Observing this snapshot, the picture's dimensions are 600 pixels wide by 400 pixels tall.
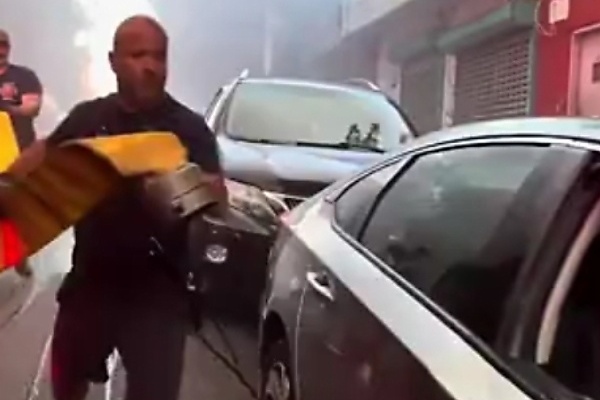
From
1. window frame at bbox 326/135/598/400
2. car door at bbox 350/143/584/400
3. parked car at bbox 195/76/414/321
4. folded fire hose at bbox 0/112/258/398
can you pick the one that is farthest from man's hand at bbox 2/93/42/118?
folded fire hose at bbox 0/112/258/398

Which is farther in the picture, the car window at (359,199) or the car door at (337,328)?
the car window at (359,199)

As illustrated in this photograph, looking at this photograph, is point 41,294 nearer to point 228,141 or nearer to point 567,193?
point 228,141

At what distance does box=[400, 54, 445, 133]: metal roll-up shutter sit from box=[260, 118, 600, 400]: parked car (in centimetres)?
1374

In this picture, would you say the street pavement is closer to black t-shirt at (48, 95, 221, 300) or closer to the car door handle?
black t-shirt at (48, 95, 221, 300)

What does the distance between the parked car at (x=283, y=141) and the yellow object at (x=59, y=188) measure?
10.1ft

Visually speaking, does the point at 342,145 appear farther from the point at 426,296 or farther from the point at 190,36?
the point at 190,36

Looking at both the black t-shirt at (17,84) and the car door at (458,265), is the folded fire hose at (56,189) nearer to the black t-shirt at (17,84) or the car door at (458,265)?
the car door at (458,265)

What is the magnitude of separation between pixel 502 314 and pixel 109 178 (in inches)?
34.0

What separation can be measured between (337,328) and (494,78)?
486 inches

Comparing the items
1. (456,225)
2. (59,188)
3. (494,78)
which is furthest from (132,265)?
(494,78)

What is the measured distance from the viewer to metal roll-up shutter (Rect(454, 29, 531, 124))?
47.3 ft

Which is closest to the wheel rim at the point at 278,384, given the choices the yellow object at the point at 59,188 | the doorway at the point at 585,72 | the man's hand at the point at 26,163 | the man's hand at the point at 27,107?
the man's hand at the point at 26,163

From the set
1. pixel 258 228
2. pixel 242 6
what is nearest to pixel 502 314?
pixel 258 228

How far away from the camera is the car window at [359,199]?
4.14 meters
